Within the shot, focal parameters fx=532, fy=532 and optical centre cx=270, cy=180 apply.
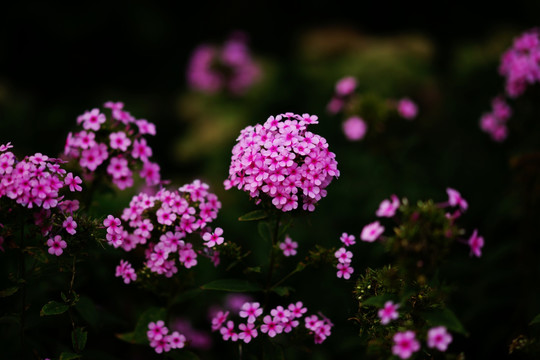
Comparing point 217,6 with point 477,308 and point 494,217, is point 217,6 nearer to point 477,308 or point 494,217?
point 494,217

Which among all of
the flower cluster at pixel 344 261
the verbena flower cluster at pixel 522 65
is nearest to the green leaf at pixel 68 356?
the flower cluster at pixel 344 261

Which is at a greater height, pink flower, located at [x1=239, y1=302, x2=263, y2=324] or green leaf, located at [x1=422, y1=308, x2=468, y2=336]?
pink flower, located at [x1=239, y1=302, x2=263, y2=324]

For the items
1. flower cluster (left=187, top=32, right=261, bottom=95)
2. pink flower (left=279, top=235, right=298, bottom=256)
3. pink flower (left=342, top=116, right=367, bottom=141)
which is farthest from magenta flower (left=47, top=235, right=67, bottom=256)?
flower cluster (left=187, top=32, right=261, bottom=95)

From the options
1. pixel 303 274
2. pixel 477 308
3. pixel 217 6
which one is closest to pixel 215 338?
pixel 303 274

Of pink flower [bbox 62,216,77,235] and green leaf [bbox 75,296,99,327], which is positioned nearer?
pink flower [bbox 62,216,77,235]

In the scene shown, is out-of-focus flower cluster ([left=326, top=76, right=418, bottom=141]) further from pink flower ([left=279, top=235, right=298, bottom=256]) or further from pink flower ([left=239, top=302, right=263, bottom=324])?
pink flower ([left=239, top=302, right=263, bottom=324])
